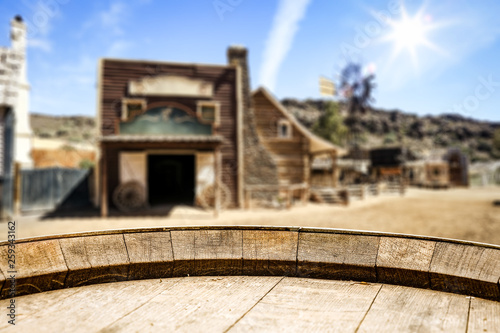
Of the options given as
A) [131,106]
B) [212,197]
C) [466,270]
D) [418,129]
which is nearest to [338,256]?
[466,270]

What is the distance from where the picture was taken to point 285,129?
54.2ft

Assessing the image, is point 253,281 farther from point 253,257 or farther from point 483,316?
point 483,316

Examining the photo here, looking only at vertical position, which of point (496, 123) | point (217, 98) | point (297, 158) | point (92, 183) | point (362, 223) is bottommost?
point (362, 223)

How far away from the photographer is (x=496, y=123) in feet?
251

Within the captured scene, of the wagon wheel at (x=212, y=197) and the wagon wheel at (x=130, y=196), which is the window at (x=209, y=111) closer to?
the wagon wheel at (x=212, y=197)

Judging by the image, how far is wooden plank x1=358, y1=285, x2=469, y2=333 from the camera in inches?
41.4

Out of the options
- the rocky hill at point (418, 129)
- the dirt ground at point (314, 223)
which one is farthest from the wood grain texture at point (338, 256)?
the rocky hill at point (418, 129)

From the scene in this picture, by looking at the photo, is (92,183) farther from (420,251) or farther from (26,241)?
(420,251)

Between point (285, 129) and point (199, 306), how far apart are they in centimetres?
1563

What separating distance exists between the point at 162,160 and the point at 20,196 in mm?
9452

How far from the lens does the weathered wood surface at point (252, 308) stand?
1.07 meters

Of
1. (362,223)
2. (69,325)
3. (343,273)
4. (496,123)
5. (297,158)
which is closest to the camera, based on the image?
(69,325)

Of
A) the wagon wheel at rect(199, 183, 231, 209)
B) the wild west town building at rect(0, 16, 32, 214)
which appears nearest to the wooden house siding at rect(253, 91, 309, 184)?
the wagon wheel at rect(199, 183, 231, 209)

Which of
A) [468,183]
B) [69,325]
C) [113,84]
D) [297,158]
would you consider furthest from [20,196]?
[468,183]
